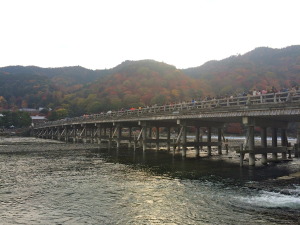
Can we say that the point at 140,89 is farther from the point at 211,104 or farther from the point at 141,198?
the point at 141,198

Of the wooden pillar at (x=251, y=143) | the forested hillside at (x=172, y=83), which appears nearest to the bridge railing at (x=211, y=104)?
the wooden pillar at (x=251, y=143)

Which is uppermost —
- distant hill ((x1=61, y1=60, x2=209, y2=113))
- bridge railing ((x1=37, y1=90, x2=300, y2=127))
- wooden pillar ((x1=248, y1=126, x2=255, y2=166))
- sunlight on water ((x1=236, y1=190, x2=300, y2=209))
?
distant hill ((x1=61, y1=60, x2=209, y2=113))

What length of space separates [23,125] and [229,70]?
319ft

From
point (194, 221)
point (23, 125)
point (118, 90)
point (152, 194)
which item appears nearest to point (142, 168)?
point (152, 194)

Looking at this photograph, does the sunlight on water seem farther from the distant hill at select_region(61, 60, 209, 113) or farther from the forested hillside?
the distant hill at select_region(61, 60, 209, 113)

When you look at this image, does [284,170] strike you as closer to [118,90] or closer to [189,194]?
[189,194]

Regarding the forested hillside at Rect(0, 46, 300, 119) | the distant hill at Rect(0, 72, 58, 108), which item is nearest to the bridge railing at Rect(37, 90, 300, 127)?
the forested hillside at Rect(0, 46, 300, 119)

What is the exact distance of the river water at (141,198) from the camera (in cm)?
1132

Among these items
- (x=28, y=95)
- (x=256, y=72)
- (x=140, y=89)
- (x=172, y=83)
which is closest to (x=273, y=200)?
(x=256, y=72)

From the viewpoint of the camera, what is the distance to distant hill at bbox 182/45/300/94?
111375 mm

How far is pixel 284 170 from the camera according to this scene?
76.5ft

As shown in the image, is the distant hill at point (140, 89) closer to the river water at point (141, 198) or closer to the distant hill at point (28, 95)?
the distant hill at point (28, 95)

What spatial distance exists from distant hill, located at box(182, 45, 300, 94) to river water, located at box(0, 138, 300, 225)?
87.1 m

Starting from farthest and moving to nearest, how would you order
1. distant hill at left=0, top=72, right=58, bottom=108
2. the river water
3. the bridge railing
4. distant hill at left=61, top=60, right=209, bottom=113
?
distant hill at left=0, top=72, right=58, bottom=108
distant hill at left=61, top=60, right=209, bottom=113
the bridge railing
the river water
